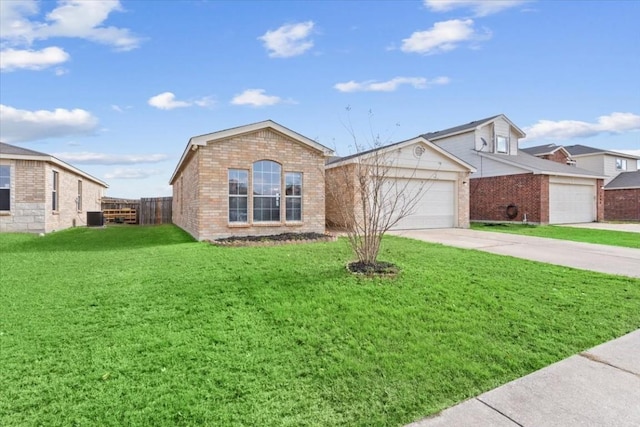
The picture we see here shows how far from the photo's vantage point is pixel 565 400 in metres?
2.80

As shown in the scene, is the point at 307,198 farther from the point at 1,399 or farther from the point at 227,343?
the point at 1,399

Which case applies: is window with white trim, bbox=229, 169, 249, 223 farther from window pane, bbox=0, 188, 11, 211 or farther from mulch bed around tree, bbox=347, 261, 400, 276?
window pane, bbox=0, 188, 11, 211

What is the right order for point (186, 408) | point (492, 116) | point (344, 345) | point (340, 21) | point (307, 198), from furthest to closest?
point (492, 116) < point (307, 198) < point (340, 21) < point (344, 345) < point (186, 408)

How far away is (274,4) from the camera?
10.6m

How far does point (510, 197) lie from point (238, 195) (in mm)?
16042

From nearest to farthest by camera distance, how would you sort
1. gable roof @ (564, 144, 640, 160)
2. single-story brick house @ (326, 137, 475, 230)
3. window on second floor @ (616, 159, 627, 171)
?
single-story brick house @ (326, 137, 475, 230)
gable roof @ (564, 144, 640, 160)
window on second floor @ (616, 159, 627, 171)

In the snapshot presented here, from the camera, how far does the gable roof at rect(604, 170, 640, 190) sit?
2573 centimetres

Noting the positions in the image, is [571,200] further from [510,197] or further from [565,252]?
[565,252]

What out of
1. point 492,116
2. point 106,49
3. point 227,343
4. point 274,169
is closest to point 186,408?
point 227,343

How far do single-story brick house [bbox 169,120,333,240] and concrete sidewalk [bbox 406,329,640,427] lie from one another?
30.4ft

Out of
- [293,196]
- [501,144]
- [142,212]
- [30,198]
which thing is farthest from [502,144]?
[30,198]

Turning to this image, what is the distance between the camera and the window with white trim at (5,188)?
13.5m

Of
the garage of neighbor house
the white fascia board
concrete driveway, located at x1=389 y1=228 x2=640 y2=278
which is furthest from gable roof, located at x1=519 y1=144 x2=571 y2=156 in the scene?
the white fascia board

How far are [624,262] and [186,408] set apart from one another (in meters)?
9.74
